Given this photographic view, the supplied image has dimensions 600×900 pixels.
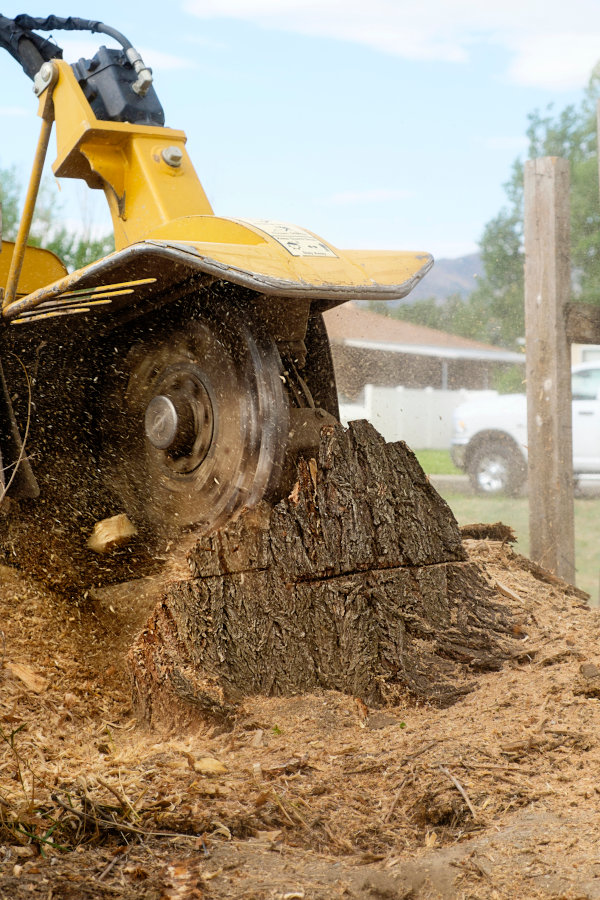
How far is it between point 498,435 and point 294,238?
757 centimetres

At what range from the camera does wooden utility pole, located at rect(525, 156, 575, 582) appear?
403 cm

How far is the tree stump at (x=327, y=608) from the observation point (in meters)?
2.50

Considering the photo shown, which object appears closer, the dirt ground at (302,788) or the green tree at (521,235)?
the dirt ground at (302,788)

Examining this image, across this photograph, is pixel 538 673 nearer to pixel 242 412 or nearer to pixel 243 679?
pixel 243 679

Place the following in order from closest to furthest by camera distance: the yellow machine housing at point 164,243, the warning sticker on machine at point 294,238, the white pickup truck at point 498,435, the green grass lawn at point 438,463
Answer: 1. the yellow machine housing at point 164,243
2. the warning sticker on machine at point 294,238
3. the white pickup truck at point 498,435
4. the green grass lawn at point 438,463

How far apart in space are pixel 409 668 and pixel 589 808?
2.55 feet

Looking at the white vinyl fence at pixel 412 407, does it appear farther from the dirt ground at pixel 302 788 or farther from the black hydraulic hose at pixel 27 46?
the dirt ground at pixel 302 788

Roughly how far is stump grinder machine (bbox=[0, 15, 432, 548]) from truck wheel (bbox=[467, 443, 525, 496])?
657cm

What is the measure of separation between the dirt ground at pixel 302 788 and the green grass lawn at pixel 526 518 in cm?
303

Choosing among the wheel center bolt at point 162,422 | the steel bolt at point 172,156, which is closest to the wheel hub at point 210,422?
the wheel center bolt at point 162,422

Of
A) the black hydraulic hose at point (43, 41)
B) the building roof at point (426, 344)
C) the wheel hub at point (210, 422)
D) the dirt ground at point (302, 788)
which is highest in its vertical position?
the building roof at point (426, 344)

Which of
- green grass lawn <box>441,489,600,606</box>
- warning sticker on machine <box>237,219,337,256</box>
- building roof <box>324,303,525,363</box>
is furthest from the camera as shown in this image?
building roof <box>324,303,525,363</box>

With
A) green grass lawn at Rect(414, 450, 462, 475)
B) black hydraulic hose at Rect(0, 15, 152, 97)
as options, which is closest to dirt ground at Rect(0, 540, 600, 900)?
black hydraulic hose at Rect(0, 15, 152, 97)

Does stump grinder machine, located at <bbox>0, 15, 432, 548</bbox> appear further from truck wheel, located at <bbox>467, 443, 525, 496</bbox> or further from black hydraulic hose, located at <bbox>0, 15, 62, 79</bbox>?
truck wheel, located at <bbox>467, 443, 525, 496</bbox>
